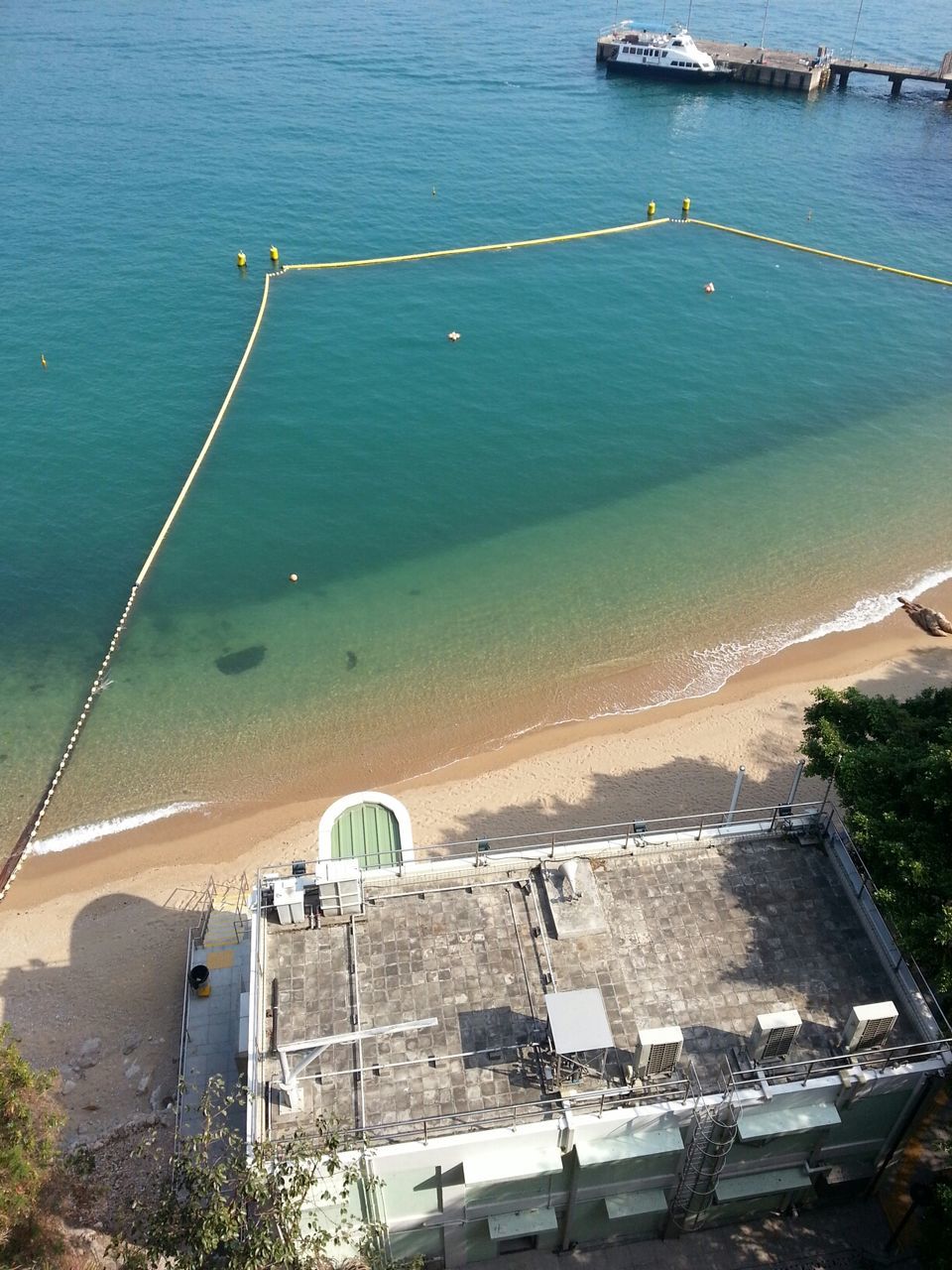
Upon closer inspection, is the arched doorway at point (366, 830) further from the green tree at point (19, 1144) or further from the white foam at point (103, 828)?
the white foam at point (103, 828)

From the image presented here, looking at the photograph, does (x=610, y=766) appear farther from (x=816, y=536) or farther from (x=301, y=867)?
(x=816, y=536)

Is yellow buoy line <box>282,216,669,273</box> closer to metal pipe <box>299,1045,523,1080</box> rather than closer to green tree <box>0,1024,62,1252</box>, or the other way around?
green tree <box>0,1024,62,1252</box>

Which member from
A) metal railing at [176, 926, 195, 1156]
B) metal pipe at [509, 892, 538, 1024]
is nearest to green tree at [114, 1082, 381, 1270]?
metal pipe at [509, 892, 538, 1024]

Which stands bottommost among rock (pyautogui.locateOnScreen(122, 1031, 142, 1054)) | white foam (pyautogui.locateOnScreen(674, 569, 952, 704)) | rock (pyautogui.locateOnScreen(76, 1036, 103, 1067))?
rock (pyautogui.locateOnScreen(76, 1036, 103, 1067))

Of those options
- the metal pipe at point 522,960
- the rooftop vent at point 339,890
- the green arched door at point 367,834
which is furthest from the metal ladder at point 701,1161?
the green arched door at point 367,834

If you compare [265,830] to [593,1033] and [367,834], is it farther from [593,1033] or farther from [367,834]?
[593,1033]
